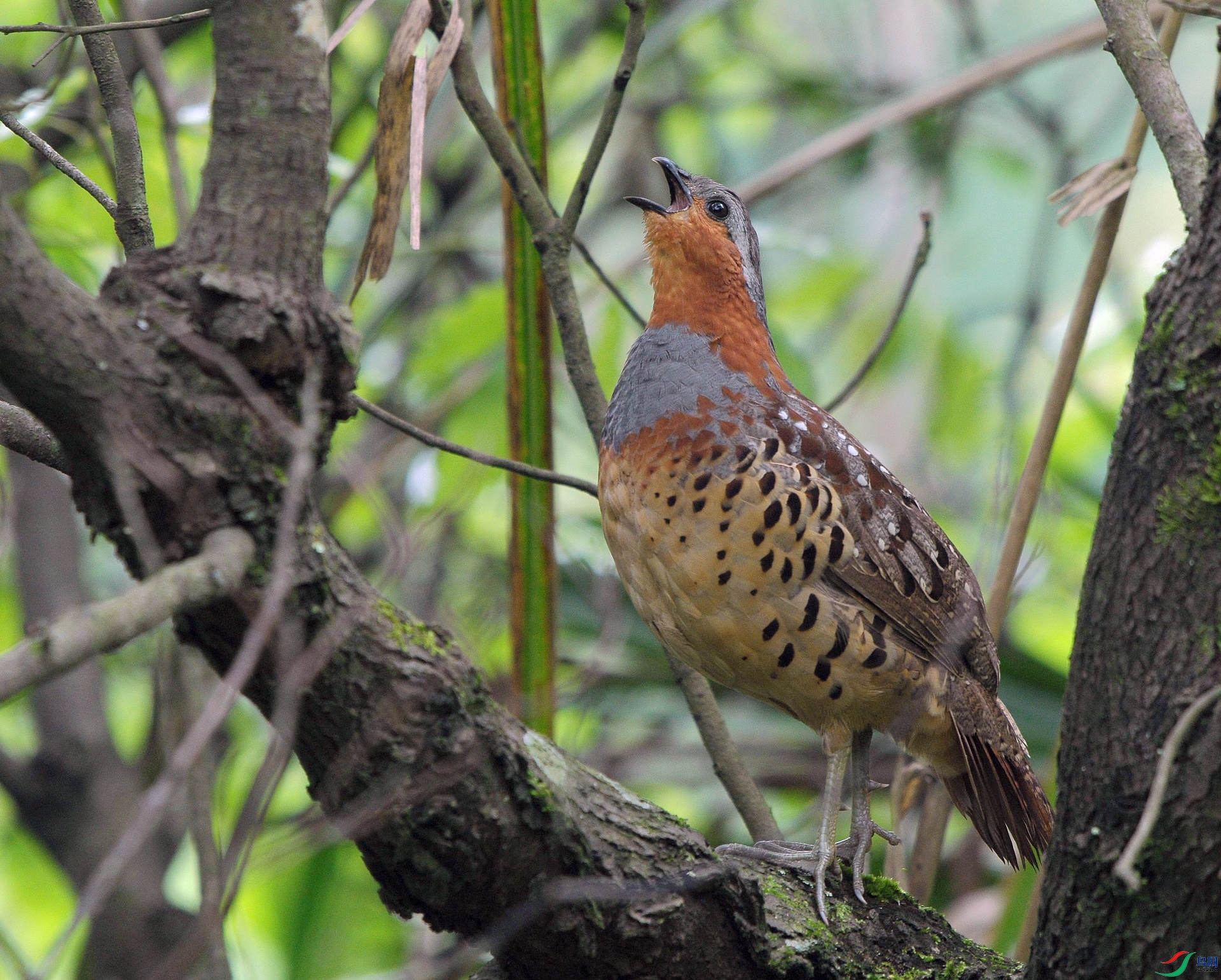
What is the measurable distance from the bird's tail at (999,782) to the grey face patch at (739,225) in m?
1.29

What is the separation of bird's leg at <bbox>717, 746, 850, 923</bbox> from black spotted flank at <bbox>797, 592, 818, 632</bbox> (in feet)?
1.51

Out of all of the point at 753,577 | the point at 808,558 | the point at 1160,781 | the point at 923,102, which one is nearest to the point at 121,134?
the point at 753,577

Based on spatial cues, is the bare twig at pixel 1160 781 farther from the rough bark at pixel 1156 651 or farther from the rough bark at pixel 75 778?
the rough bark at pixel 75 778

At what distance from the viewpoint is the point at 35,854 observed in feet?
19.0

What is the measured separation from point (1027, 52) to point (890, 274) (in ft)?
12.1

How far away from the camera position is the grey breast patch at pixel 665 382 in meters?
3.15

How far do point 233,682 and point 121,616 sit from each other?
0.52 feet

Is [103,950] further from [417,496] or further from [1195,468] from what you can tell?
[1195,468]

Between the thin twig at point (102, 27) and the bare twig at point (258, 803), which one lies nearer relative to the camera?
the bare twig at point (258, 803)

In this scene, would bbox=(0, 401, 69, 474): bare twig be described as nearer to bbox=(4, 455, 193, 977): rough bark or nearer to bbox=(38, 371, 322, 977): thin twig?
bbox=(38, 371, 322, 977): thin twig

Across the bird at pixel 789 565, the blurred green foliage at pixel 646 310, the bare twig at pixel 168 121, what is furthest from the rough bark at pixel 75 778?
the bird at pixel 789 565

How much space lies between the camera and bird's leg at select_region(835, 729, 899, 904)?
9.95 ft

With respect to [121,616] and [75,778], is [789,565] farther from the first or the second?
[75,778]

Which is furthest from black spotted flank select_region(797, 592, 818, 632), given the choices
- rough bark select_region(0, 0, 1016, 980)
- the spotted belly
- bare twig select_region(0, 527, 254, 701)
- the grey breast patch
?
bare twig select_region(0, 527, 254, 701)
